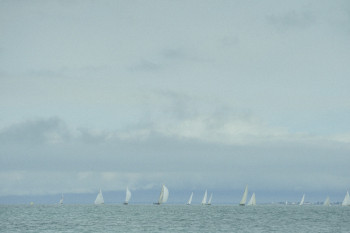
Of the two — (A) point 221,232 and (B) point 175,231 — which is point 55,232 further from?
(A) point 221,232

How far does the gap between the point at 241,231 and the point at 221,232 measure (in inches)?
178

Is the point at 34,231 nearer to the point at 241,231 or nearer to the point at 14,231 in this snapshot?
the point at 14,231

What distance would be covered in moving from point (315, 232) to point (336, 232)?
4732 mm

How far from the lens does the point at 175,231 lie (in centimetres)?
8969

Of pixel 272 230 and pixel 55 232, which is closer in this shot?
pixel 55 232

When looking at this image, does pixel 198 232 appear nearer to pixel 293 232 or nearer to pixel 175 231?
pixel 175 231

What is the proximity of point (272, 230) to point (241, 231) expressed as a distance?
668 cm

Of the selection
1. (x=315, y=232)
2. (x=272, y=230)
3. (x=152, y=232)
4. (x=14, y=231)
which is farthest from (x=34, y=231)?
(x=315, y=232)

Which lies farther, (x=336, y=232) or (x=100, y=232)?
(x=336, y=232)

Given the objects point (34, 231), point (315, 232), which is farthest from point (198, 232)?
point (34, 231)

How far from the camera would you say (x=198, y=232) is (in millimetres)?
89438

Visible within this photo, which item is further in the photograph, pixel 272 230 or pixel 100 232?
pixel 272 230

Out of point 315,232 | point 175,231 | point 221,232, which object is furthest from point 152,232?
point 315,232

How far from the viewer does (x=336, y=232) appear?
92.6 metres
